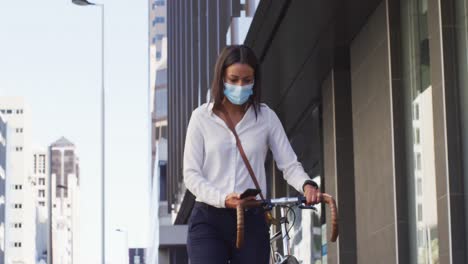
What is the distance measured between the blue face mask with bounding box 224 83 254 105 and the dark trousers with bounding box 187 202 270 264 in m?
0.49

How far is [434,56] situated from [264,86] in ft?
26.5

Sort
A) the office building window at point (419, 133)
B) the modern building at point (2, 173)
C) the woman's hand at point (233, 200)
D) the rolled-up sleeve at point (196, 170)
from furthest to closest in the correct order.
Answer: the modern building at point (2, 173), the office building window at point (419, 133), the rolled-up sleeve at point (196, 170), the woman's hand at point (233, 200)

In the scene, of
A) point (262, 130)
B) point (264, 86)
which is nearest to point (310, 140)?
point (264, 86)

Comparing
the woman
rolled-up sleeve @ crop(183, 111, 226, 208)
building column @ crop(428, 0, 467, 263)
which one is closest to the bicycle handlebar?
the woman

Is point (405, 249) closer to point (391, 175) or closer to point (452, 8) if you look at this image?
point (391, 175)

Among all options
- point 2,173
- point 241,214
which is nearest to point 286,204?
point 241,214

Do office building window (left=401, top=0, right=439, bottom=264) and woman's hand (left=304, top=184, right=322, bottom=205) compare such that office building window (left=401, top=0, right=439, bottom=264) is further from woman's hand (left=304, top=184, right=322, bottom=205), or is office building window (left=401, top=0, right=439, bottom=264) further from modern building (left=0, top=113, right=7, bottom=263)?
modern building (left=0, top=113, right=7, bottom=263)

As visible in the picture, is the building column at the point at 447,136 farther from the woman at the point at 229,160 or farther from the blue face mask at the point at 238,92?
the blue face mask at the point at 238,92

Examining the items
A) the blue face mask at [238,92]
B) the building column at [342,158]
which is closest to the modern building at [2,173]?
the building column at [342,158]

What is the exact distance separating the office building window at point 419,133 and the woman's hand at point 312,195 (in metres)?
7.18

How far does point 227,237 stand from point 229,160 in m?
0.35

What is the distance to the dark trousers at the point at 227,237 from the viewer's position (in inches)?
217

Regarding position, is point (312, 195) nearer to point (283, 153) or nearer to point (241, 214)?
point (241, 214)

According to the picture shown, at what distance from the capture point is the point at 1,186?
15138 cm
